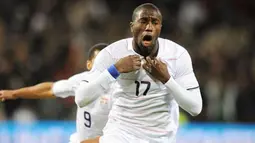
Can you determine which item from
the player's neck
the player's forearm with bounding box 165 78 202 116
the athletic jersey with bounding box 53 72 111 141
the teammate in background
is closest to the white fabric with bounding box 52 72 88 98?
the teammate in background

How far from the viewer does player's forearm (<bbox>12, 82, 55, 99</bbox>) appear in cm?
688

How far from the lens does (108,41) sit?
12352 mm

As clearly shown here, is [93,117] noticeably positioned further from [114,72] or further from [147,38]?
[147,38]

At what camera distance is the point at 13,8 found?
41.4 ft

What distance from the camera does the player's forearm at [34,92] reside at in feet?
22.6

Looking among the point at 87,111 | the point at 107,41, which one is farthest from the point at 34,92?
the point at 107,41

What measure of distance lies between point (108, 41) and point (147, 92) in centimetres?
674

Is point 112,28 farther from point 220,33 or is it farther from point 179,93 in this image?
point 179,93

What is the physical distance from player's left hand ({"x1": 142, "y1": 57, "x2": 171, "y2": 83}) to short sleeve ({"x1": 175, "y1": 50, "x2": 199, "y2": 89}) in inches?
7.5

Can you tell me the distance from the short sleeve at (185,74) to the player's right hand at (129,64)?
12.3 inches

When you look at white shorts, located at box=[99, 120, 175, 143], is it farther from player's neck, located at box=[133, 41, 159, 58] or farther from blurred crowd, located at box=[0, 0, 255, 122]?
blurred crowd, located at box=[0, 0, 255, 122]

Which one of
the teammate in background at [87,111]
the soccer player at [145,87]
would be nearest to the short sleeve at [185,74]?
the soccer player at [145,87]

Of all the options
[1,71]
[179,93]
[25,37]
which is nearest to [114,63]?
[179,93]

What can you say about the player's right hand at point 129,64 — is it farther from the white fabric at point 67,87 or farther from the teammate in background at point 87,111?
the white fabric at point 67,87
